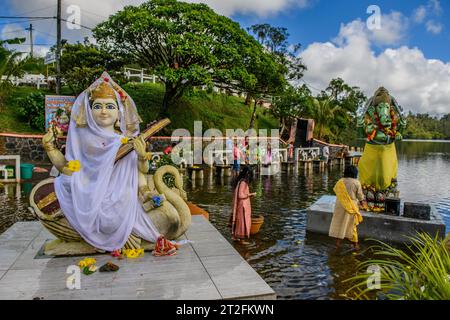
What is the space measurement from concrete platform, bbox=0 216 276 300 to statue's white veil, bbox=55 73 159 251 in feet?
1.28

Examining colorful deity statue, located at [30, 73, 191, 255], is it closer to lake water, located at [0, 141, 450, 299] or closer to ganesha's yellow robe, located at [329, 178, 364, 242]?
lake water, located at [0, 141, 450, 299]

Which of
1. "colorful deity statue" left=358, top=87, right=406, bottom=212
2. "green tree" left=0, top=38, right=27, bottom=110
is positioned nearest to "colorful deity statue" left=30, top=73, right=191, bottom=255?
"colorful deity statue" left=358, top=87, right=406, bottom=212

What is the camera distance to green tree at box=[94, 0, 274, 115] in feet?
66.9

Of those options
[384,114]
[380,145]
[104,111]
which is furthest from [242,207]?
[384,114]

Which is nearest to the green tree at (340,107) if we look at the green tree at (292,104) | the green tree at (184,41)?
the green tree at (292,104)

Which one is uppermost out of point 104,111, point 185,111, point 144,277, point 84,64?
point 84,64

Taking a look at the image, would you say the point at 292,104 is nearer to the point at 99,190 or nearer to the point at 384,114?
the point at 384,114

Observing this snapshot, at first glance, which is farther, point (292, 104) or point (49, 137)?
point (292, 104)

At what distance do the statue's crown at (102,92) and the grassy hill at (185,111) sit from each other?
683 inches

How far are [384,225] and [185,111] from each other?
22098mm

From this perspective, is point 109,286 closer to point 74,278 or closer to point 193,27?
point 74,278

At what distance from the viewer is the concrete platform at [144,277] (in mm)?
4266

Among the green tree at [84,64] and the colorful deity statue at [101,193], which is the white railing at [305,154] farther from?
the colorful deity statue at [101,193]

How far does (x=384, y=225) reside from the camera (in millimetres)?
8133
